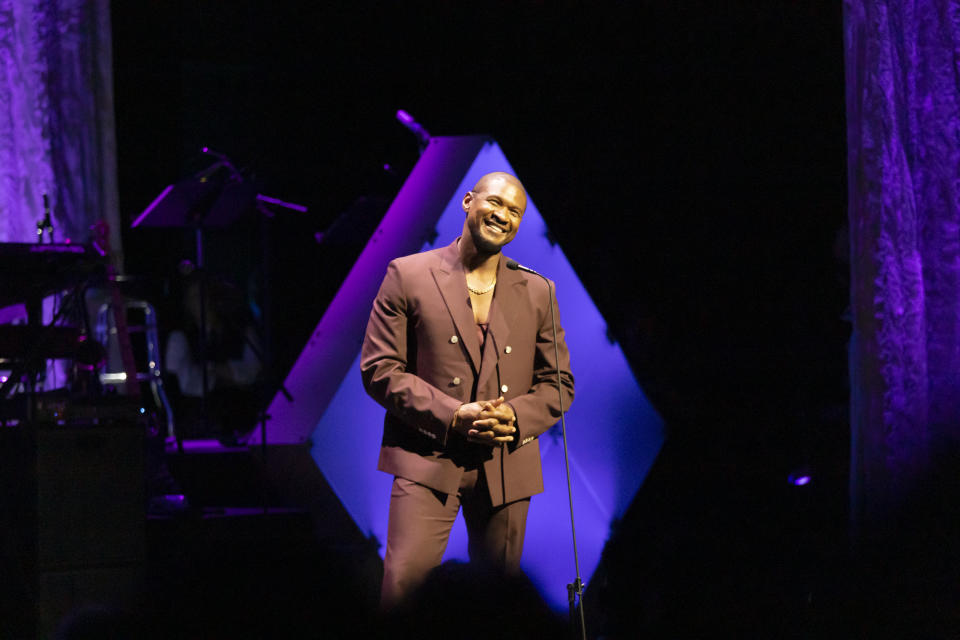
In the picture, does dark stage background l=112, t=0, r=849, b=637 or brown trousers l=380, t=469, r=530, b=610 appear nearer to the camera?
brown trousers l=380, t=469, r=530, b=610

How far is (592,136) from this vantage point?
6367 mm

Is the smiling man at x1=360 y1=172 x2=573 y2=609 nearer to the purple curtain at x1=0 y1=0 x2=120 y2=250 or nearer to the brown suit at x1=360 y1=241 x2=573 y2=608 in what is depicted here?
the brown suit at x1=360 y1=241 x2=573 y2=608

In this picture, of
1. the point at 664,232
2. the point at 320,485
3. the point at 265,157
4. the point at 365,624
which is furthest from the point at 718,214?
the point at 365,624

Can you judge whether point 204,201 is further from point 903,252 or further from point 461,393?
point 903,252

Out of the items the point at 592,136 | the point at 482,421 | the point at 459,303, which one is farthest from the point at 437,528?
the point at 592,136

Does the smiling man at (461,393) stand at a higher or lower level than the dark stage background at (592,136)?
lower

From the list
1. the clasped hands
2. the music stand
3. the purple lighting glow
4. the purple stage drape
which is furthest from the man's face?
the music stand

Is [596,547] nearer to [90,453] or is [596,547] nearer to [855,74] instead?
[90,453]

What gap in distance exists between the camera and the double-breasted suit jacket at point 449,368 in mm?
2691

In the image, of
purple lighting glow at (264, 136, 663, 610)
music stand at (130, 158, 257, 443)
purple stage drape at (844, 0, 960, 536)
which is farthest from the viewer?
music stand at (130, 158, 257, 443)

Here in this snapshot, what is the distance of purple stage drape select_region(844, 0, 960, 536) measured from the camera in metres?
4.22

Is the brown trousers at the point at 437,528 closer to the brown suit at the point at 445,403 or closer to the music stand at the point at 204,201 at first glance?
the brown suit at the point at 445,403

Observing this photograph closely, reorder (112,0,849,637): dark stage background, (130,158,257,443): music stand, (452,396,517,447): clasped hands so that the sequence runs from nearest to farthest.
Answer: (452,396,517,447): clasped hands
(130,158,257,443): music stand
(112,0,849,637): dark stage background

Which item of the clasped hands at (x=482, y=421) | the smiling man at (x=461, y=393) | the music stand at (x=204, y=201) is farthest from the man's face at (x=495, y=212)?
the music stand at (x=204, y=201)
